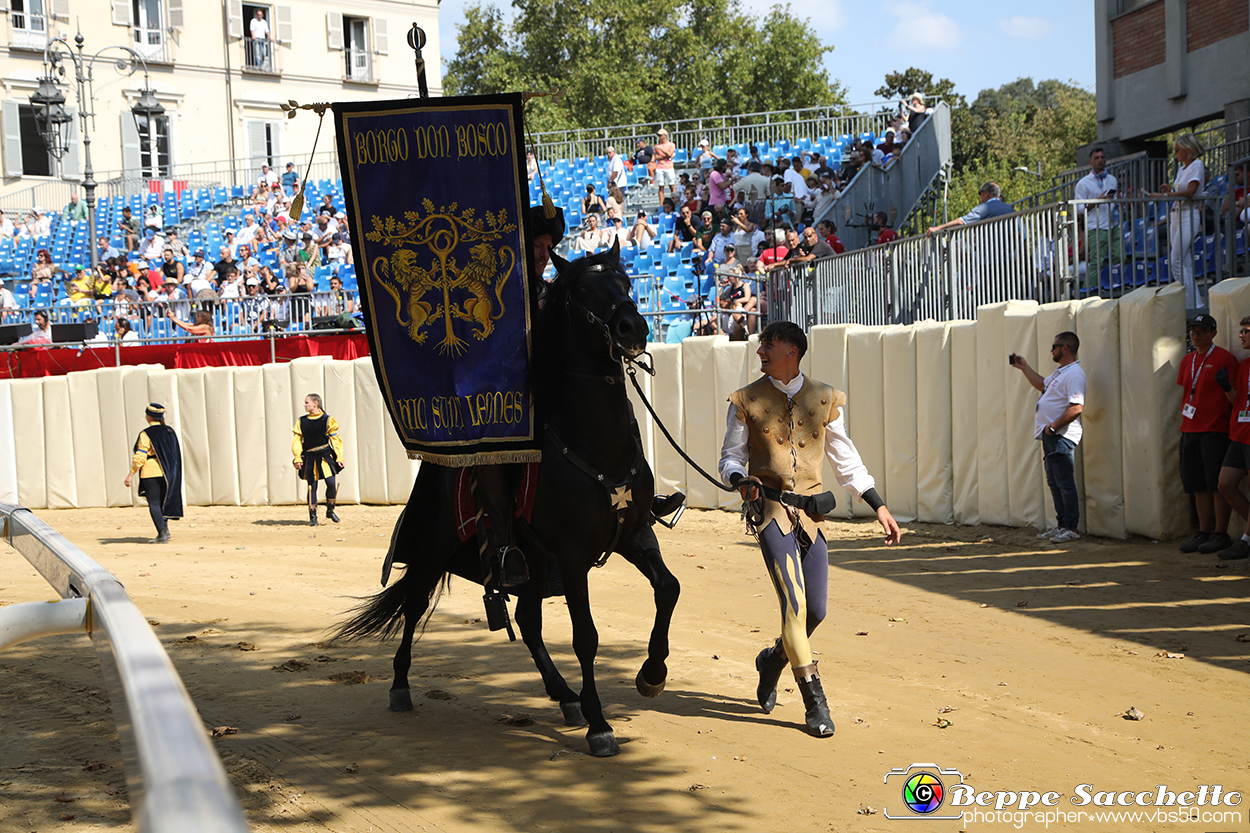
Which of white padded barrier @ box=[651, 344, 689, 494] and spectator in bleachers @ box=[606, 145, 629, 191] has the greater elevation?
spectator in bleachers @ box=[606, 145, 629, 191]

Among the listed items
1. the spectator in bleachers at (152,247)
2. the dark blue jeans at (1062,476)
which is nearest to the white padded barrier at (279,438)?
the dark blue jeans at (1062,476)

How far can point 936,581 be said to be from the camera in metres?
10.0

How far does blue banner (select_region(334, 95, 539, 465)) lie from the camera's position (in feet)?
19.0

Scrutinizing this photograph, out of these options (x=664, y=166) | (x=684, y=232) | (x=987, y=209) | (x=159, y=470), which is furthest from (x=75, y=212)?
(x=987, y=209)

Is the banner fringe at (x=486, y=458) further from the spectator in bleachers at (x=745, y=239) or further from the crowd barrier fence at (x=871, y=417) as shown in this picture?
the spectator in bleachers at (x=745, y=239)

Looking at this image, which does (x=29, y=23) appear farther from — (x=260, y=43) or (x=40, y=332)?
(x=40, y=332)

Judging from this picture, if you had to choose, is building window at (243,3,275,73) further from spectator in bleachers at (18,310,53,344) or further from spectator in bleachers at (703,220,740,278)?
spectator in bleachers at (703,220,740,278)

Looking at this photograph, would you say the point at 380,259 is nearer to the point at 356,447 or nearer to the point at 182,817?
the point at 182,817

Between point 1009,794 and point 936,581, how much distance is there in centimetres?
547

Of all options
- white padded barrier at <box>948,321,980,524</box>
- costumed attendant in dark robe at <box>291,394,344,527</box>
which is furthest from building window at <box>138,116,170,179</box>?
white padded barrier at <box>948,321,980,524</box>

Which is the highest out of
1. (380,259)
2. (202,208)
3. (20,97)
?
(20,97)

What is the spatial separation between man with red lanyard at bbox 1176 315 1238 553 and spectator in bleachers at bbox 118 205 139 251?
2793 centimetres

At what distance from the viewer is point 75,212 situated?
35656mm

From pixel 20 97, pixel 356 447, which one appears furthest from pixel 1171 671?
pixel 20 97
